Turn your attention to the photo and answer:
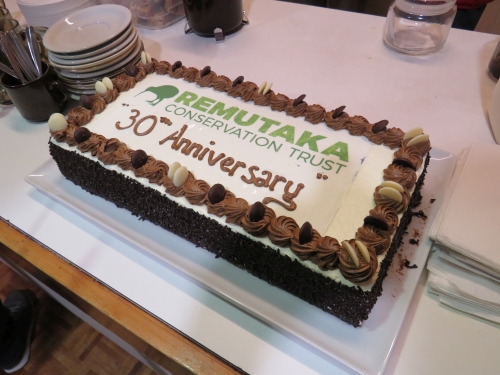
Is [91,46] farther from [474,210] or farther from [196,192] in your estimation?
[474,210]

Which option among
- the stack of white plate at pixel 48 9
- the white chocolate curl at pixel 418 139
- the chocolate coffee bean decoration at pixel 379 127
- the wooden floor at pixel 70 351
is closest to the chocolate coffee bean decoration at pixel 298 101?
the chocolate coffee bean decoration at pixel 379 127

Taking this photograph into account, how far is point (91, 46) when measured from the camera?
136cm

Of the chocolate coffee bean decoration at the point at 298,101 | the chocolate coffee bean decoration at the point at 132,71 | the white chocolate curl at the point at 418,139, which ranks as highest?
the white chocolate curl at the point at 418,139

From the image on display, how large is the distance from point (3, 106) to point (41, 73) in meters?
0.32

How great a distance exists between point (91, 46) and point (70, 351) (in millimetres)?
1479

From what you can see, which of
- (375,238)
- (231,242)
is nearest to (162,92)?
(231,242)

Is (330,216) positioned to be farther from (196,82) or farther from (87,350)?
(87,350)

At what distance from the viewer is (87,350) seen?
1.81 metres

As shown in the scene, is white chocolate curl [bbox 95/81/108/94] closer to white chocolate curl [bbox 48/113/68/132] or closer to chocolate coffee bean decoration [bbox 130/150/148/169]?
white chocolate curl [bbox 48/113/68/132]

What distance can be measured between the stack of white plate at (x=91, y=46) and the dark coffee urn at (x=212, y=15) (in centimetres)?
35

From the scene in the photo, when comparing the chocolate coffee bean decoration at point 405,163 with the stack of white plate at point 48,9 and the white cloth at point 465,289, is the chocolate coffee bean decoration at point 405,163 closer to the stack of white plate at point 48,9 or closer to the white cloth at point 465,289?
the white cloth at point 465,289

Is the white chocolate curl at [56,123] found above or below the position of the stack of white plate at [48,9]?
below

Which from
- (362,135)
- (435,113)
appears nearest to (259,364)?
(362,135)

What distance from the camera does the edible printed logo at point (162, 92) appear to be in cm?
124
